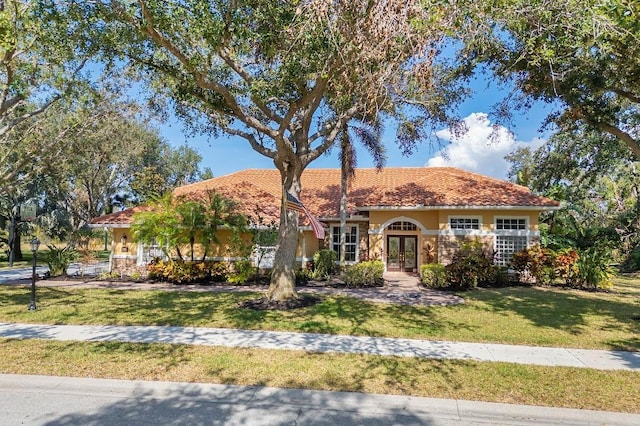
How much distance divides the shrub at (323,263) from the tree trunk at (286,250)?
243 inches

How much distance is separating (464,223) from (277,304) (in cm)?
1103

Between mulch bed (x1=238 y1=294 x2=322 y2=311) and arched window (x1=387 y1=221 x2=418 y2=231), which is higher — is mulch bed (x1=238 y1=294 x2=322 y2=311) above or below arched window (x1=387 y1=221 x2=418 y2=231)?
below

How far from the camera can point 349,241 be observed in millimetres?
21328

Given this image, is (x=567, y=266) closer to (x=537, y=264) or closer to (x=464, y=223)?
(x=537, y=264)

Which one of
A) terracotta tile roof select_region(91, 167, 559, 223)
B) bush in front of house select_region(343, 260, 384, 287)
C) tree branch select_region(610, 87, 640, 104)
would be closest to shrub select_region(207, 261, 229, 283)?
terracotta tile roof select_region(91, 167, 559, 223)

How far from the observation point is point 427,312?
1145cm

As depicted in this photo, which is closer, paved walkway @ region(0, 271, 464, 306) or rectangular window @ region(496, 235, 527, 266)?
paved walkway @ region(0, 271, 464, 306)

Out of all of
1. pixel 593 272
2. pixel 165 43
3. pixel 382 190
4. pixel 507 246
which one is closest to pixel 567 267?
pixel 593 272

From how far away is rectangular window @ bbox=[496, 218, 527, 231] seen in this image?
18.7m

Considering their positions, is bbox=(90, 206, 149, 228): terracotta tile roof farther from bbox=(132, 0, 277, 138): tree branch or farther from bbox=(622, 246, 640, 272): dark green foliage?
bbox=(622, 246, 640, 272): dark green foliage

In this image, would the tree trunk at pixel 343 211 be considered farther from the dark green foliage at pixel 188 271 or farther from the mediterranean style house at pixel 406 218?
the dark green foliage at pixel 188 271

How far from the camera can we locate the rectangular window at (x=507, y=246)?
18.6 m

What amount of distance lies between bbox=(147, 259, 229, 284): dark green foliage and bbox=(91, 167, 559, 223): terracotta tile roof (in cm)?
311

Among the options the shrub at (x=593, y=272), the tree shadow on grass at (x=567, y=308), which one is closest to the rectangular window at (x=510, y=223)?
the shrub at (x=593, y=272)
